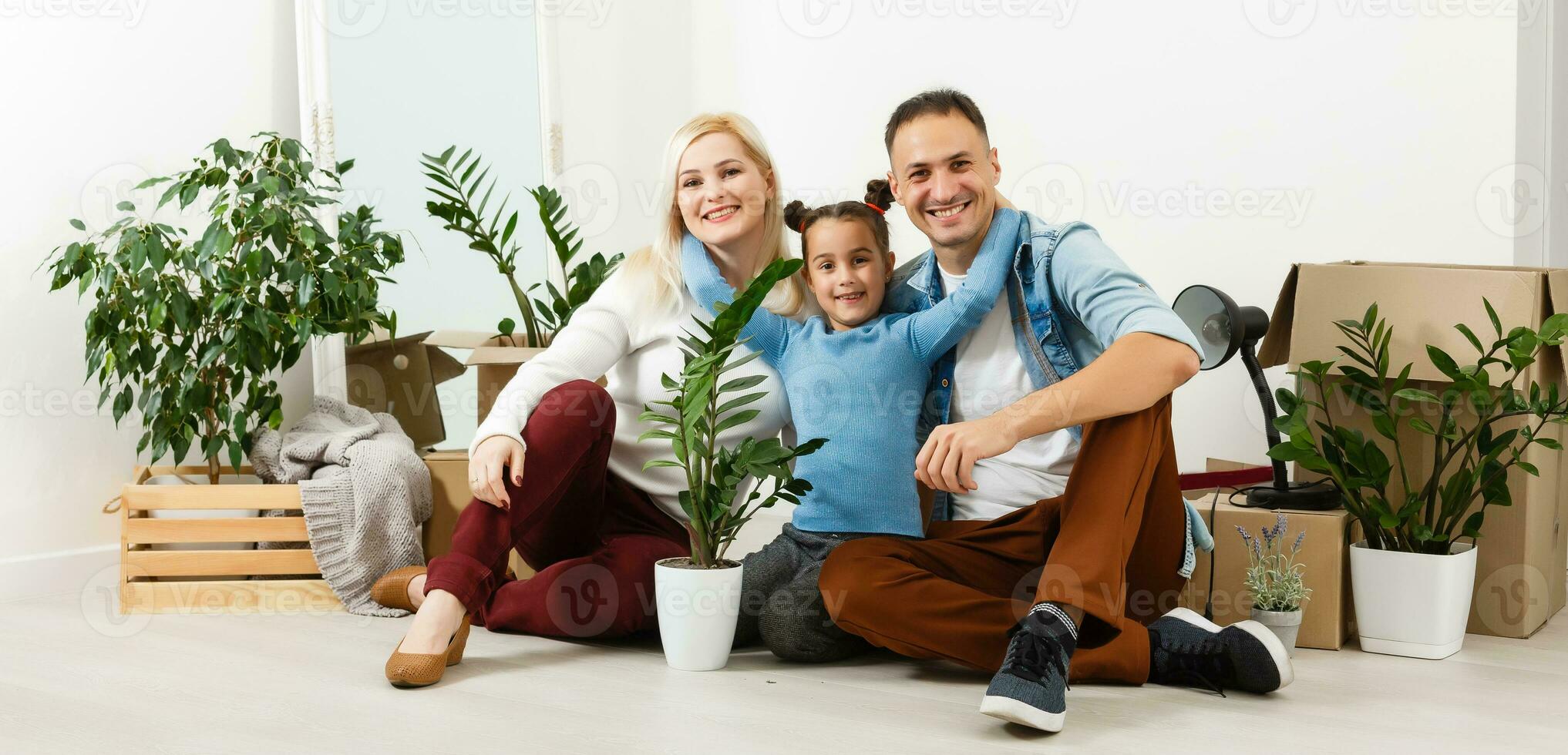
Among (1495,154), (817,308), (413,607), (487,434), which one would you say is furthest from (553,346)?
(1495,154)

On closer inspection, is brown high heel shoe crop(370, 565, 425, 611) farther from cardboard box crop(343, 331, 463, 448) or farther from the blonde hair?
the blonde hair

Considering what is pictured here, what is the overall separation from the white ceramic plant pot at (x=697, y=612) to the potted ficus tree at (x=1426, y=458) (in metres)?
0.92

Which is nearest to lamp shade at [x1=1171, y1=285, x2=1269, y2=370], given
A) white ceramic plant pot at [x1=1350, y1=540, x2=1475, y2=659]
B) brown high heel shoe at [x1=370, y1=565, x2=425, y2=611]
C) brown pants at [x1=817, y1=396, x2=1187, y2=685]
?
white ceramic plant pot at [x1=1350, y1=540, x2=1475, y2=659]

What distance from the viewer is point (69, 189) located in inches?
95.6

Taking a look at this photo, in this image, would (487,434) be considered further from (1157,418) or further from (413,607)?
(1157,418)

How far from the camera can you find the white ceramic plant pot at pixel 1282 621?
1.85 metres

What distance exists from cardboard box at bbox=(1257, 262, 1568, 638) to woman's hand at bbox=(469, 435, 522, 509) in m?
1.27

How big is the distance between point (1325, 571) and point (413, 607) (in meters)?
1.54

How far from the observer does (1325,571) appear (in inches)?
76.4

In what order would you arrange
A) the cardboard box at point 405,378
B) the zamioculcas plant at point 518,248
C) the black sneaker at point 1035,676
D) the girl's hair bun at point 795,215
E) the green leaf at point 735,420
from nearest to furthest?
the black sneaker at point 1035,676 < the green leaf at point 735,420 < the girl's hair bun at point 795,215 < the zamioculcas plant at point 518,248 < the cardboard box at point 405,378

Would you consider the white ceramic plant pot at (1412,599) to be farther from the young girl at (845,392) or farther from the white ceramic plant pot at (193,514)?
the white ceramic plant pot at (193,514)

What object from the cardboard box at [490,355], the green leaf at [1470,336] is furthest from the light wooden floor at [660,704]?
the cardboard box at [490,355]

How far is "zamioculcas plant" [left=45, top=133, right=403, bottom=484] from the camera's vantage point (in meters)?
2.21

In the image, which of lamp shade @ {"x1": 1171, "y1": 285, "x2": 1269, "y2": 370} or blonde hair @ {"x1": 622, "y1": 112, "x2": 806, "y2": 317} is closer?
blonde hair @ {"x1": 622, "y1": 112, "x2": 806, "y2": 317}
